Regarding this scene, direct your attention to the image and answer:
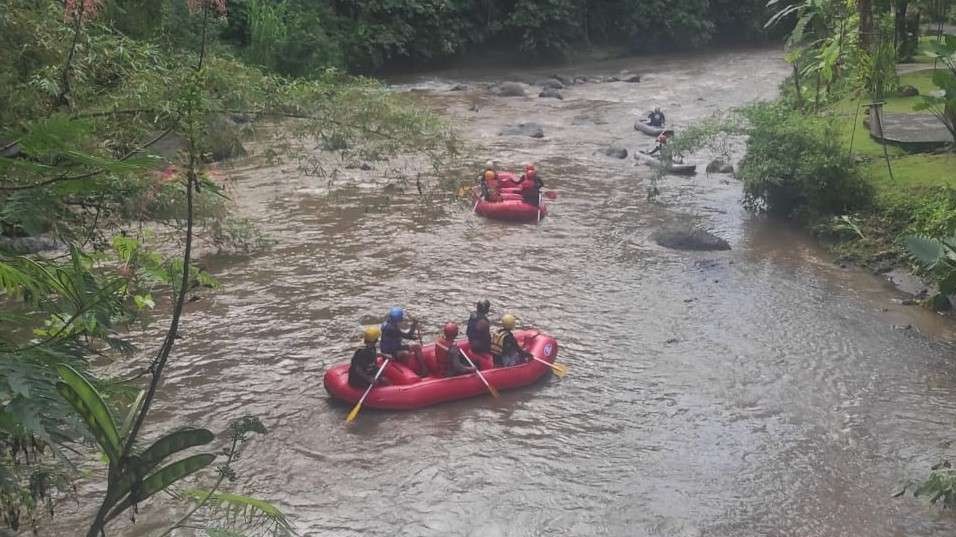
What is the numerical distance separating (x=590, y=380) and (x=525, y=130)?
42.6ft

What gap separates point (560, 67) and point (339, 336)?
79.2 feet

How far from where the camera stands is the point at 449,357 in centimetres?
955

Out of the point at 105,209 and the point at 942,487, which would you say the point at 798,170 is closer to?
the point at 942,487

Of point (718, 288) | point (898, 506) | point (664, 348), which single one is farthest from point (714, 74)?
point (898, 506)

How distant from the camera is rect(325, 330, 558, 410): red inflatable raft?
912cm

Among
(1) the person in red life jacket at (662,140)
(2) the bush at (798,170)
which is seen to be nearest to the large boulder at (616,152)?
(1) the person in red life jacket at (662,140)

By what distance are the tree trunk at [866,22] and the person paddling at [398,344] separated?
10652 mm

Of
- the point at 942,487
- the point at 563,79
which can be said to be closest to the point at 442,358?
the point at 942,487

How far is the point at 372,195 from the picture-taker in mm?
16609

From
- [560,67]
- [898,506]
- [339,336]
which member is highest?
[560,67]

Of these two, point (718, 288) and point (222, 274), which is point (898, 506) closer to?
point (718, 288)

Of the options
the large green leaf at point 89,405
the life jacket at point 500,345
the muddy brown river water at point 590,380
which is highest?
the large green leaf at point 89,405

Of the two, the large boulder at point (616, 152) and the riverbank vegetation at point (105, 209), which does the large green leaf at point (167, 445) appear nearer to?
the riverbank vegetation at point (105, 209)

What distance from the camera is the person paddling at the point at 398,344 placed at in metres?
9.57
